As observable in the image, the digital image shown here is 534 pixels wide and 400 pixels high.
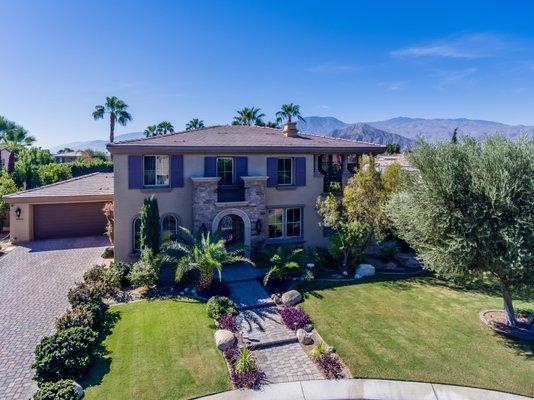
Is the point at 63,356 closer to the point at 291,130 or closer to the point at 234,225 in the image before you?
the point at 234,225

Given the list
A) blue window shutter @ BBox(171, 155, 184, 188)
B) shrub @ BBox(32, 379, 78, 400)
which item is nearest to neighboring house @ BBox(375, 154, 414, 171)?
blue window shutter @ BBox(171, 155, 184, 188)

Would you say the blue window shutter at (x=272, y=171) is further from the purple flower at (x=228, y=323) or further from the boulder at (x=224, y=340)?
the boulder at (x=224, y=340)

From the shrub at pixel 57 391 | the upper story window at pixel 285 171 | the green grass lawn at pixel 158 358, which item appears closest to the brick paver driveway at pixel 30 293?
the shrub at pixel 57 391

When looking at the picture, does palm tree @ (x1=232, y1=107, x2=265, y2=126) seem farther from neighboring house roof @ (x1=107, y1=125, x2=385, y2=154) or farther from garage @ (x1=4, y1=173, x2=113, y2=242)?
garage @ (x1=4, y1=173, x2=113, y2=242)

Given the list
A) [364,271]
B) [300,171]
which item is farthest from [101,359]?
[300,171]

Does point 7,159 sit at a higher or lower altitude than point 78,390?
higher

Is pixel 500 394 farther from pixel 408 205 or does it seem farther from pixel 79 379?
pixel 79 379
